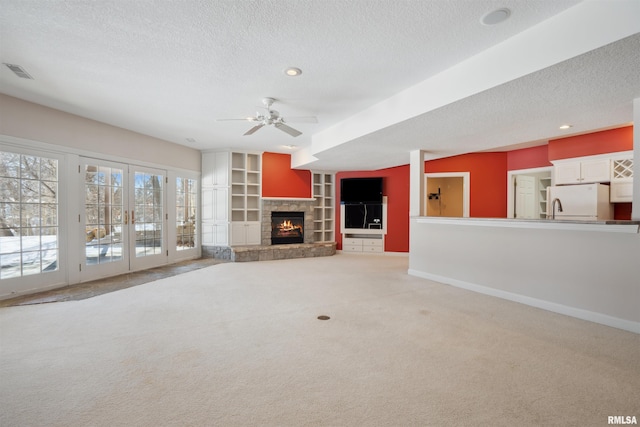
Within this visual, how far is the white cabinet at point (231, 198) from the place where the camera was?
7.28 m

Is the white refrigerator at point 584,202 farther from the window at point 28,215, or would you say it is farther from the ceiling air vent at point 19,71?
the window at point 28,215

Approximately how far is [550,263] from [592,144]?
9.09 feet

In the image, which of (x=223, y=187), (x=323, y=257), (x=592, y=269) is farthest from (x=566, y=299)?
(x=223, y=187)

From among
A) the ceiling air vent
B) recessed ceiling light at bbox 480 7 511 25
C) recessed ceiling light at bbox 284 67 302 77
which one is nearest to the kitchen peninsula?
recessed ceiling light at bbox 480 7 511 25

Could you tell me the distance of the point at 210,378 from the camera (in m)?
2.08

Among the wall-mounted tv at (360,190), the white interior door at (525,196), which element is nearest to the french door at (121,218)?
the wall-mounted tv at (360,190)

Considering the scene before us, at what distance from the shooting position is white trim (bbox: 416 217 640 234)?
299 centimetres

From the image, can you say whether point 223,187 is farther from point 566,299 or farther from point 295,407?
point 566,299

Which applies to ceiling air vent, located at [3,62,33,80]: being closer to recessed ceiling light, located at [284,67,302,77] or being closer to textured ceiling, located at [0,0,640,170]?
textured ceiling, located at [0,0,640,170]

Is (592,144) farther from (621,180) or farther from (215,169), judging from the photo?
(215,169)

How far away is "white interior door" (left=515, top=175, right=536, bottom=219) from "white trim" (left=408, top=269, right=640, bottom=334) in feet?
10.8

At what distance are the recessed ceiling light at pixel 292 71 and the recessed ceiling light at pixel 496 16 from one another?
5.85 ft

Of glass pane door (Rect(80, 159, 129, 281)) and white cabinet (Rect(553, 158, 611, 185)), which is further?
glass pane door (Rect(80, 159, 129, 281))

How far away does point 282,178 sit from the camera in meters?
7.92
